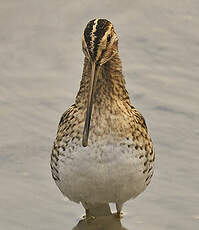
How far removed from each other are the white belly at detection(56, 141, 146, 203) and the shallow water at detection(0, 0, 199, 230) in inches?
26.1

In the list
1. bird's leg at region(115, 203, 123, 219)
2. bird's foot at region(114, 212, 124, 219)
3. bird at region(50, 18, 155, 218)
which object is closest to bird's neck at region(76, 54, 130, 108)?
bird at region(50, 18, 155, 218)

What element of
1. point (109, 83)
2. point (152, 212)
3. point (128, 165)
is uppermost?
point (109, 83)

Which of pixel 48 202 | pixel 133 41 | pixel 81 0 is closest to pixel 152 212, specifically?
Answer: pixel 48 202

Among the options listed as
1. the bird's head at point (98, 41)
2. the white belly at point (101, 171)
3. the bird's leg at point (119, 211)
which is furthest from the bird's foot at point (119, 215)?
the bird's head at point (98, 41)

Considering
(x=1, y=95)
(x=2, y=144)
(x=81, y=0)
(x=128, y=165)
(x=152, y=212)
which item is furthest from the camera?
(x=81, y=0)

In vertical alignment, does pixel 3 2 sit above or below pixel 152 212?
above

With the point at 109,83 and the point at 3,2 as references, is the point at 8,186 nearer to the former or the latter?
the point at 109,83

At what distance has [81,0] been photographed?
13.2 m

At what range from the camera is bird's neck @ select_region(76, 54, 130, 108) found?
28.3 feet

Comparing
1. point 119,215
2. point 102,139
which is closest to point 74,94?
point 119,215

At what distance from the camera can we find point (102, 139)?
841cm

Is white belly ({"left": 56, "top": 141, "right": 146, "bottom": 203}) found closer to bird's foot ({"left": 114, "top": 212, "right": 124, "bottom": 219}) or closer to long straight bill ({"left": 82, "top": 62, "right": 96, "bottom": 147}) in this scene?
long straight bill ({"left": 82, "top": 62, "right": 96, "bottom": 147})

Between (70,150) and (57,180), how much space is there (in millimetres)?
458

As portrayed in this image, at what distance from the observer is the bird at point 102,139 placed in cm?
825
